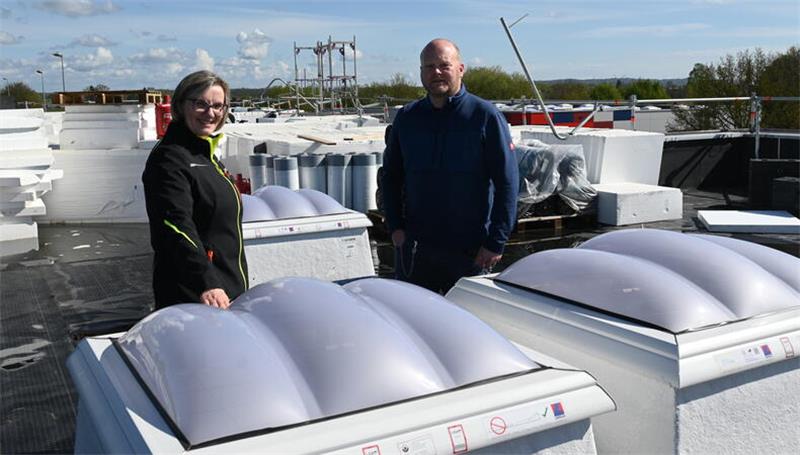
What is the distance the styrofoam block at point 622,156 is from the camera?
409 inches

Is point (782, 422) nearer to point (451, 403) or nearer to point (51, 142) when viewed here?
point (451, 403)

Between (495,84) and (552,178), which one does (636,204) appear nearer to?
(552,178)

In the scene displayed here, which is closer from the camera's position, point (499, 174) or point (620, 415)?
point (620, 415)

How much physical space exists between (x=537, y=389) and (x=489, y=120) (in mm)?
1912

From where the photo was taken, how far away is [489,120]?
351 cm

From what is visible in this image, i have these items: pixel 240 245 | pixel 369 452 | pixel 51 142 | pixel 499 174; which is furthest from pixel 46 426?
pixel 51 142

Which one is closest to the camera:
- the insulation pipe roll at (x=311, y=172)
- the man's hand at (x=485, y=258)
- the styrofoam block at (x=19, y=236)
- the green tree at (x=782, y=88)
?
the man's hand at (x=485, y=258)

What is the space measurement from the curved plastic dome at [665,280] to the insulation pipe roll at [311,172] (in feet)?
21.0

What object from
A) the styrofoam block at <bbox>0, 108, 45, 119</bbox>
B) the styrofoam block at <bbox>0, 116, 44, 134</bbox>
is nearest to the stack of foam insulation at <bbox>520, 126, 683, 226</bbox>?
the styrofoam block at <bbox>0, 116, 44, 134</bbox>

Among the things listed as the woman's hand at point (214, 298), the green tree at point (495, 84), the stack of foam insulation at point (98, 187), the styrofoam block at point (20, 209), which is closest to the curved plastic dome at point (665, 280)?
the woman's hand at point (214, 298)

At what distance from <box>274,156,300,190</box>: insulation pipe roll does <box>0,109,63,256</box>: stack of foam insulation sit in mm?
2862

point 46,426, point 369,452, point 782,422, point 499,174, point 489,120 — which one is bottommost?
point 46,426

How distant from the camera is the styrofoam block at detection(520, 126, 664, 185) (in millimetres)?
10383

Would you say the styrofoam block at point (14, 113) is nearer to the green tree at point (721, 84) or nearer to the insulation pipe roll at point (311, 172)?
the insulation pipe roll at point (311, 172)
